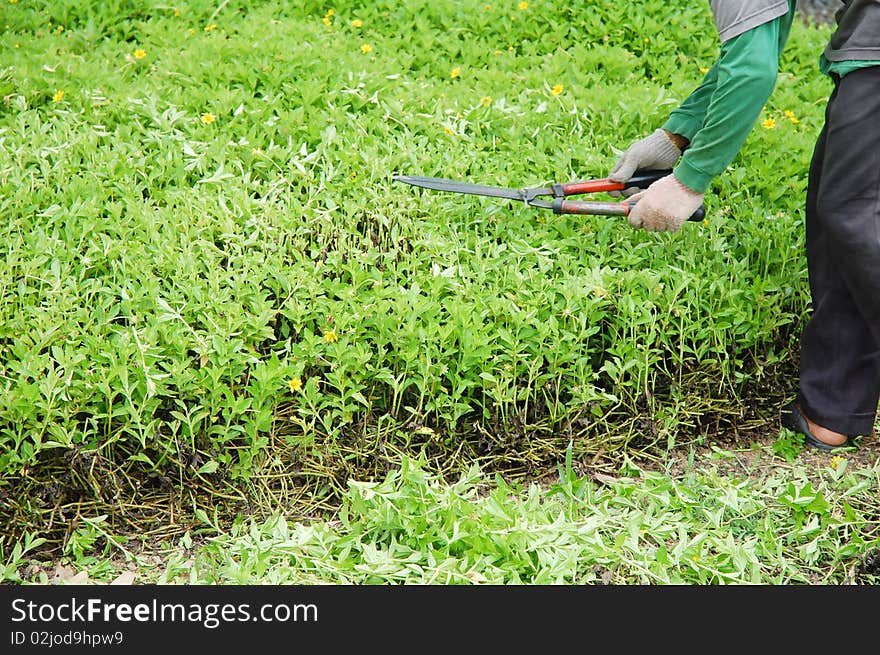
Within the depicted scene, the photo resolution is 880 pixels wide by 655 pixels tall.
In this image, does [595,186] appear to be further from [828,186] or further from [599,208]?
[828,186]

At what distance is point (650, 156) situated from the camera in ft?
11.3

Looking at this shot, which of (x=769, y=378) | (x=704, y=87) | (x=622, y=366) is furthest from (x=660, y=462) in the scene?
(x=704, y=87)

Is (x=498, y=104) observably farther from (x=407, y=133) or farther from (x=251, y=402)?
(x=251, y=402)

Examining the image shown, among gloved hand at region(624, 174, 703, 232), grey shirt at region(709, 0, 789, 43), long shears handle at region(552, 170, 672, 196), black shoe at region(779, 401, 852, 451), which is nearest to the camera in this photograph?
grey shirt at region(709, 0, 789, 43)

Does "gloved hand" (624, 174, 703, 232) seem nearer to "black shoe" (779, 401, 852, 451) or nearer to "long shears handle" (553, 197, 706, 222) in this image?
"long shears handle" (553, 197, 706, 222)

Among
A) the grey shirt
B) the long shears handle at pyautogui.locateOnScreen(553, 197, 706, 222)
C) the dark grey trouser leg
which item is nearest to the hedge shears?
the long shears handle at pyautogui.locateOnScreen(553, 197, 706, 222)

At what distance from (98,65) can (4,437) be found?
7.46 ft

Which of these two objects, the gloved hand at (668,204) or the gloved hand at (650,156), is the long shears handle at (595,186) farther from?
the gloved hand at (668,204)

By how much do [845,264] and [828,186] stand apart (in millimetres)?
248

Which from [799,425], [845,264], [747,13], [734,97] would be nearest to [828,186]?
[845,264]

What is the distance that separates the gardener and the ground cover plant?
19 centimetres

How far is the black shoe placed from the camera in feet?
10.5

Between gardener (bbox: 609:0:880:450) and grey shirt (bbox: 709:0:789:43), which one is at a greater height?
grey shirt (bbox: 709:0:789:43)

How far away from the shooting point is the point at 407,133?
3926mm
